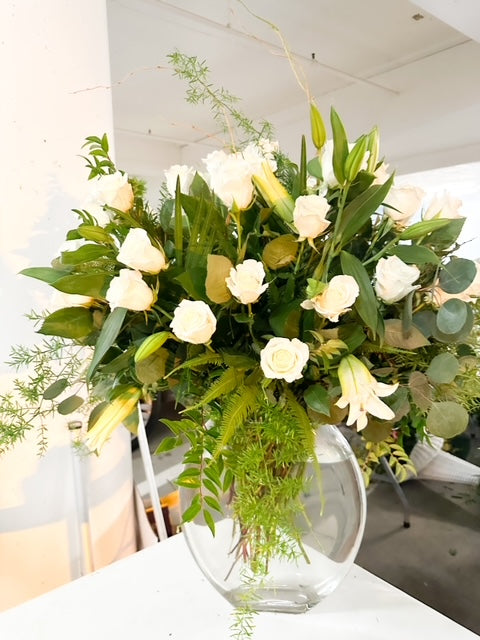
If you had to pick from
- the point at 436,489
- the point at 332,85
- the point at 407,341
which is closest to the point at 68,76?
the point at 407,341

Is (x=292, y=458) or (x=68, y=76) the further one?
(x=68, y=76)

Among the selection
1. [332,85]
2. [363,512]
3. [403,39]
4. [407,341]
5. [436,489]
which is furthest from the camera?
[332,85]

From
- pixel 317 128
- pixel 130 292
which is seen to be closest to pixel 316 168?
pixel 317 128

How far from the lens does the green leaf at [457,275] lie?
51cm

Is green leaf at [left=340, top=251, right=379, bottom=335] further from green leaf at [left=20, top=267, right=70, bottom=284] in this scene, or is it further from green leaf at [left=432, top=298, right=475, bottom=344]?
green leaf at [left=20, top=267, right=70, bottom=284]

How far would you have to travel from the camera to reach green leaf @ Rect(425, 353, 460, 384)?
514mm

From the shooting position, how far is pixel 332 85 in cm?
468

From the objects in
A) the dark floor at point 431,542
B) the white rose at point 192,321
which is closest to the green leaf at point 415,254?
the white rose at point 192,321

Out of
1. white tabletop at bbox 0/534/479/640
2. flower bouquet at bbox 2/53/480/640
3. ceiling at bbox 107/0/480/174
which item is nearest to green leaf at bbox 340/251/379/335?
flower bouquet at bbox 2/53/480/640

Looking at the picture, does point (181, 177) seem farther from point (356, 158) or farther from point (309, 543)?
point (309, 543)

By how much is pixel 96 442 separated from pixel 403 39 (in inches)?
158

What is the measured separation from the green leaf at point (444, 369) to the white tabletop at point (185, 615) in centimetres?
40

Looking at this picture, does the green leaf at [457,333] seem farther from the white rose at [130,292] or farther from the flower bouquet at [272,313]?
the white rose at [130,292]

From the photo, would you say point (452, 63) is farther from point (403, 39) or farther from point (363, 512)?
point (363, 512)
